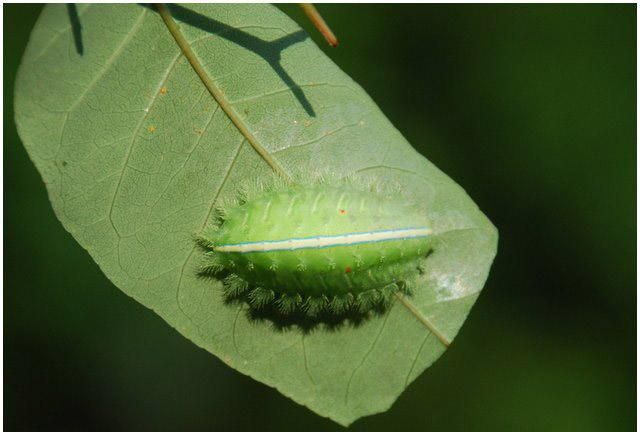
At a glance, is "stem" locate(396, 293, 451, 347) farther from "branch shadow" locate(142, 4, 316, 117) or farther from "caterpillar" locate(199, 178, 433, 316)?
"branch shadow" locate(142, 4, 316, 117)

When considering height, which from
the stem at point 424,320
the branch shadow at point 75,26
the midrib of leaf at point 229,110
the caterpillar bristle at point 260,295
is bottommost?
the stem at point 424,320

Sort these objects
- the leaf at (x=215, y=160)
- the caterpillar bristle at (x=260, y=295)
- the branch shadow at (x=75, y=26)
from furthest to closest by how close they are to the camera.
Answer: the caterpillar bristle at (x=260, y=295) → the leaf at (x=215, y=160) → the branch shadow at (x=75, y=26)

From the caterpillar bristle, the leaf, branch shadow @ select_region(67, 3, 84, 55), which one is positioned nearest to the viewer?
branch shadow @ select_region(67, 3, 84, 55)

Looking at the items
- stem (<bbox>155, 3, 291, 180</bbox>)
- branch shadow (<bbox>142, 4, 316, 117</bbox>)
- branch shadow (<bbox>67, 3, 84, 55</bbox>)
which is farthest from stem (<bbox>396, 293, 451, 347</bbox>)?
branch shadow (<bbox>67, 3, 84, 55</bbox>)

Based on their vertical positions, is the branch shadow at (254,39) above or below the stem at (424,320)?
above

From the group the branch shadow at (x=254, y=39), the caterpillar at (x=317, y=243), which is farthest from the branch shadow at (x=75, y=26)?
the caterpillar at (x=317, y=243)

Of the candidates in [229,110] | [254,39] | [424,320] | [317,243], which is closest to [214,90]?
[229,110]

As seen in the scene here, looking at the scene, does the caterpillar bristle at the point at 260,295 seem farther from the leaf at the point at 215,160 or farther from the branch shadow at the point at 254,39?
the branch shadow at the point at 254,39

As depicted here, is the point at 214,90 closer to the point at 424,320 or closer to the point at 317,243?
the point at 317,243
